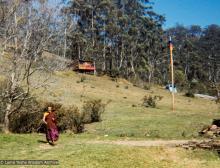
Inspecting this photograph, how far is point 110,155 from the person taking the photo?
43.7 feet

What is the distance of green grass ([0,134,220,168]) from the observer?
1266cm

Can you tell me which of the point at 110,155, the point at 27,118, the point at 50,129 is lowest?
the point at 110,155

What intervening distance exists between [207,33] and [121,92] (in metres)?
76.3

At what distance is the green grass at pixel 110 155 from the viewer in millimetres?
12659

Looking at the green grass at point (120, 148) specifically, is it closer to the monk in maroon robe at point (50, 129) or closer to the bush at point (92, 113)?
the monk in maroon robe at point (50, 129)

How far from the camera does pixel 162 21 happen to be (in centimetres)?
7894

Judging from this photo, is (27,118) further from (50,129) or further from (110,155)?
(110,155)

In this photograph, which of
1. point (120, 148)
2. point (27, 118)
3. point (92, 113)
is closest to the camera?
point (120, 148)

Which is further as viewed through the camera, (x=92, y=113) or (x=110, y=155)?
(x=92, y=113)

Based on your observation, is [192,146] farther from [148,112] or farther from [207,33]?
[207,33]

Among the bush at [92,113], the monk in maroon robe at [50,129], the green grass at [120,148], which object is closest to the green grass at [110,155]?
the green grass at [120,148]

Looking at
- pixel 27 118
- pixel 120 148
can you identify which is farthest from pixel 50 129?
pixel 27 118

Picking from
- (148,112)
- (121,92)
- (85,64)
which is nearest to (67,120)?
(148,112)

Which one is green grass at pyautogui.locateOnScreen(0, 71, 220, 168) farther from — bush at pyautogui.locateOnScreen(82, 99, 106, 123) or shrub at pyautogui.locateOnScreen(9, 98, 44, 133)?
shrub at pyautogui.locateOnScreen(9, 98, 44, 133)
